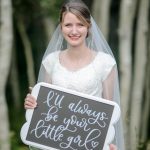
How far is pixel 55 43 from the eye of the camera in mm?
3402

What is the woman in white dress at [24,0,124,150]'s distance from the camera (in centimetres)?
300

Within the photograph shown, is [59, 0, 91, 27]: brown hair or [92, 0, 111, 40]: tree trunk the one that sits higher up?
[59, 0, 91, 27]: brown hair

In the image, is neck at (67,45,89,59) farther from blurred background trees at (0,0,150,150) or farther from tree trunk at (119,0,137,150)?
tree trunk at (119,0,137,150)

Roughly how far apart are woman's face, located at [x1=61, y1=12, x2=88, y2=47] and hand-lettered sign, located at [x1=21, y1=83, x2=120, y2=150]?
278mm

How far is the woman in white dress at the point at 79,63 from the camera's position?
300cm

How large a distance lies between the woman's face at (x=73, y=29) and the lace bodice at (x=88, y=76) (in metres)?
0.16

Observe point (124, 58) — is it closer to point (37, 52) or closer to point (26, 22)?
point (26, 22)

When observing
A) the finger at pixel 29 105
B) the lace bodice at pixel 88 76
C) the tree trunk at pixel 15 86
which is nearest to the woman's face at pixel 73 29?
the lace bodice at pixel 88 76

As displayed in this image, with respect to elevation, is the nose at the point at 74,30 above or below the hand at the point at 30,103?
above

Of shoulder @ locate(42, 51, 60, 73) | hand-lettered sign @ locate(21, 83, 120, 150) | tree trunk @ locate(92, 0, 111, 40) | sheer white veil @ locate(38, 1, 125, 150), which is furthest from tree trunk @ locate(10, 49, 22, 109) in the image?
hand-lettered sign @ locate(21, 83, 120, 150)

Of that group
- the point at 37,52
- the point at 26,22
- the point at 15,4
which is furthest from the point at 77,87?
the point at 37,52

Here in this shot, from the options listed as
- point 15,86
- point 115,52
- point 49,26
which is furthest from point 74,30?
point 115,52

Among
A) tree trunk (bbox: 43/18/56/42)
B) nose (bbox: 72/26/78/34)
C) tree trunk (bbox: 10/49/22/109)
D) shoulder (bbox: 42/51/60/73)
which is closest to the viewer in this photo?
nose (bbox: 72/26/78/34)

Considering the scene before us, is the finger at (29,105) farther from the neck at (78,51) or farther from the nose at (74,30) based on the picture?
the nose at (74,30)
